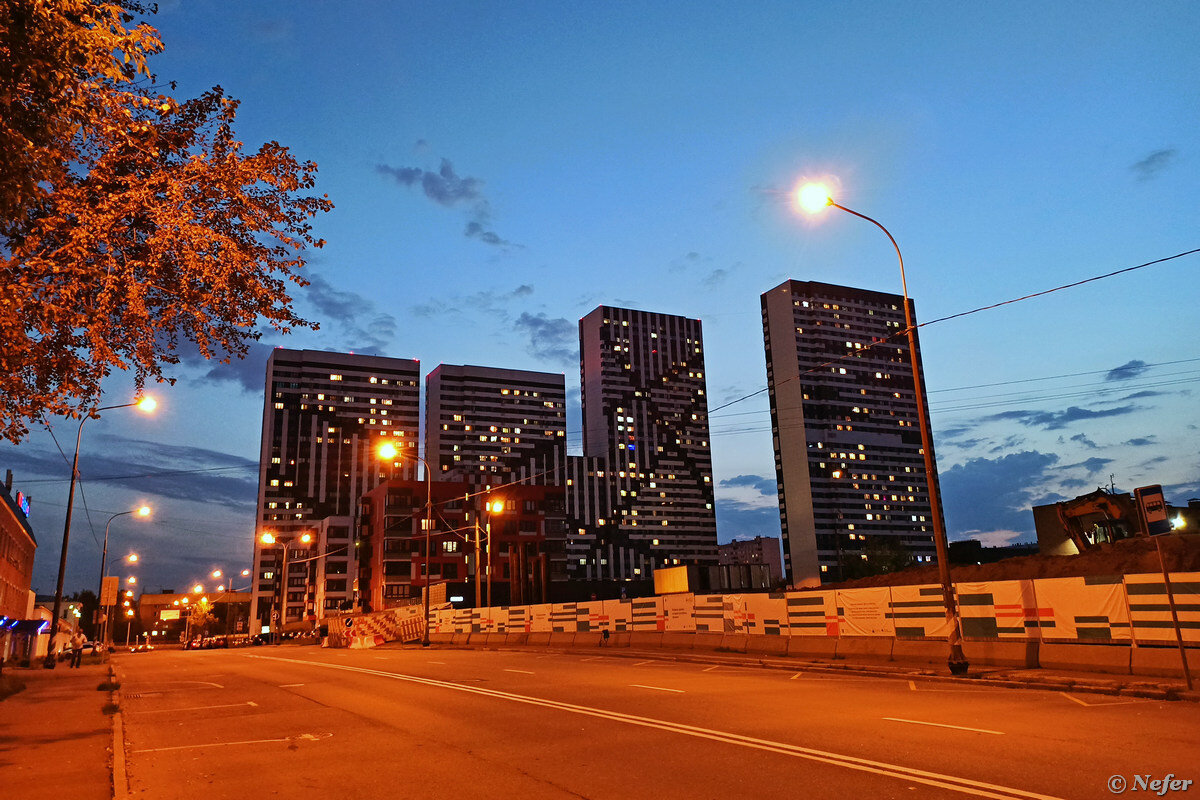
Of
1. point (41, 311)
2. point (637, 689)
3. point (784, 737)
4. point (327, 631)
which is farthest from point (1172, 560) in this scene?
point (327, 631)

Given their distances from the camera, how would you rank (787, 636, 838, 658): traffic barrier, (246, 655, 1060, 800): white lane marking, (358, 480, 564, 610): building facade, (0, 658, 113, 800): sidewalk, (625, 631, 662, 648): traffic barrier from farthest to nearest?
1. (358, 480, 564, 610): building facade
2. (625, 631, 662, 648): traffic barrier
3. (787, 636, 838, 658): traffic barrier
4. (0, 658, 113, 800): sidewalk
5. (246, 655, 1060, 800): white lane marking

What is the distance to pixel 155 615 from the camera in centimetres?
16638

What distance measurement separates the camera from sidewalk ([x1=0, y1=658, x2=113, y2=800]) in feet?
29.0

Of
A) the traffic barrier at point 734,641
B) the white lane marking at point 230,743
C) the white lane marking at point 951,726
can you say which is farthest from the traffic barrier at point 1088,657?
the white lane marking at point 230,743

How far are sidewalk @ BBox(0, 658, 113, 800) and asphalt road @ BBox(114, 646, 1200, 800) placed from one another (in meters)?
0.48

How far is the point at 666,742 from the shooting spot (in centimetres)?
1029

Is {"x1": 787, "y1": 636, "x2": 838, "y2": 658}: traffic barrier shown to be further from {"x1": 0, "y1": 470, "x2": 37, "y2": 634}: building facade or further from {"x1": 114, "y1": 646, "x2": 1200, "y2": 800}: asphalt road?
{"x1": 0, "y1": 470, "x2": 37, "y2": 634}: building facade

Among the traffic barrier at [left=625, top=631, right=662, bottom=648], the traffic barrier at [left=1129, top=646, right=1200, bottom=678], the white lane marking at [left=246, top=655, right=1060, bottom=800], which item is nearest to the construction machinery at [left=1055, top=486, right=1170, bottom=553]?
the traffic barrier at [left=625, top=631, right=662, bottom=648]

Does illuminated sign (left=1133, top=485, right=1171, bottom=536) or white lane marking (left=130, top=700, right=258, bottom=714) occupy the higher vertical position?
illuminated sign (left=1133, top=485, right=1171, bottom=536)

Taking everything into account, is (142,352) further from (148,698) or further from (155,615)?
(155,615)

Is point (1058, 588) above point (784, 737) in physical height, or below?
above

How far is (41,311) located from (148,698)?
42.7 feet

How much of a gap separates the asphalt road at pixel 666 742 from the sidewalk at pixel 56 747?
0.48 metres

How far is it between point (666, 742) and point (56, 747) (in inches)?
352
